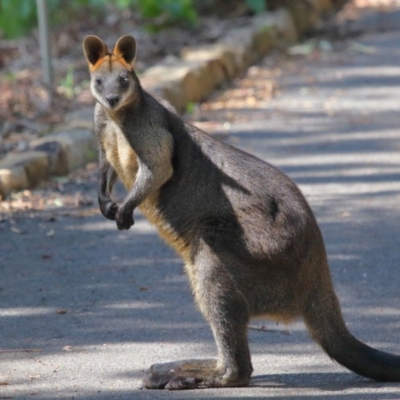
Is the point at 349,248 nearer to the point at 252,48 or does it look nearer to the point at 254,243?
the point at 254,243

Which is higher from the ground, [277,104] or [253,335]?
[253,335]

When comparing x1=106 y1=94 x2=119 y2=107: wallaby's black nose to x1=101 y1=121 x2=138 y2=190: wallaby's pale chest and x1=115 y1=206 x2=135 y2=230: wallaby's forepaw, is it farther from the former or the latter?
x1=115 y1=206 x2=135 y2=230: wallaby's forepaw

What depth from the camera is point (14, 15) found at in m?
11.3

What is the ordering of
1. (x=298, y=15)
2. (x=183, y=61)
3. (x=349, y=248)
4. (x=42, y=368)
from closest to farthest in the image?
1. (x=42, y=368)
2. (x=349, y=248)
3. (x=183, y=61)
4. (x=298, y=15)

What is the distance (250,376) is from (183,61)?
6.79 metres

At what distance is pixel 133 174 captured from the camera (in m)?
4.76

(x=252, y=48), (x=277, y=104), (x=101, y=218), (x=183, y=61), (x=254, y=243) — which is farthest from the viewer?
(x=252, y=48)

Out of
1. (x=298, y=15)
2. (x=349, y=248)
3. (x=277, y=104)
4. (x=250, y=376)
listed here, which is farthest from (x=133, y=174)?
(x=298, y=15)

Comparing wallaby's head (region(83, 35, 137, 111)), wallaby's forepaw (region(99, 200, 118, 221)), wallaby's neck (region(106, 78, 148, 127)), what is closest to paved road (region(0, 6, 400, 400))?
wallaby's forepaw (region(99, 200, 118, 221))

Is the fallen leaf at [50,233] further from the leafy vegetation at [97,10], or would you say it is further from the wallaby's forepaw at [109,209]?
the leafy vegetation at [97,10]

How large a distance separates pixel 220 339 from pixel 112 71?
1.38m

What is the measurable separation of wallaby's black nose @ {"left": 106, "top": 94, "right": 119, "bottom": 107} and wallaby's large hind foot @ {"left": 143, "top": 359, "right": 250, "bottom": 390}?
1220mm

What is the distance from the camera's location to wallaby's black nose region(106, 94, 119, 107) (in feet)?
14.9

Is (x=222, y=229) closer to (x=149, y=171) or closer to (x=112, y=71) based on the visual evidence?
(x=149, y=171)
